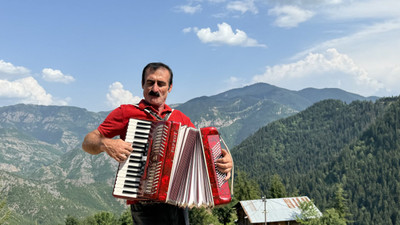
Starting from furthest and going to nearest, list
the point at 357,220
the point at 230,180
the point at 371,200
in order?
the point at 371,200, the point at 357,220, the point at 230,180

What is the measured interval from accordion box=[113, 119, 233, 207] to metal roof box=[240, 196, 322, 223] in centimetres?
7306

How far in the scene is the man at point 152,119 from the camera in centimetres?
559

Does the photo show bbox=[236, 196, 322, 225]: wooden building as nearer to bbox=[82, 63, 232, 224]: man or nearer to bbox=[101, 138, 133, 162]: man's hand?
bbox=[82, 63, 232, 224]: man

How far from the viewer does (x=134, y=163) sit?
17.3 feet

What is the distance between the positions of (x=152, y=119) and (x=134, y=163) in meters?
0.82

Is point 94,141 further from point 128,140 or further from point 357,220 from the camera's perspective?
point 357,220

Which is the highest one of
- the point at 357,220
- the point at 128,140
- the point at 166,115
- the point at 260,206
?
the point at 166,115

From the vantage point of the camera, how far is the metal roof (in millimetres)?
77250

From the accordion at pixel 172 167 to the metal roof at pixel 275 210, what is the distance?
73.1m

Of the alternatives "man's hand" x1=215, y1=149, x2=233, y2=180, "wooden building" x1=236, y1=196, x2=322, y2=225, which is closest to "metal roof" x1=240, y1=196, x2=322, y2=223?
"wooden building" x1=236, y1=196, x2=322, y2=225

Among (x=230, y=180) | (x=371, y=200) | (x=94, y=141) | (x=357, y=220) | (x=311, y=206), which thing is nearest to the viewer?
(x=94, y=141)

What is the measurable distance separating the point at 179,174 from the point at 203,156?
1.51 ft

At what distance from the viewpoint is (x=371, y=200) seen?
19725 cm

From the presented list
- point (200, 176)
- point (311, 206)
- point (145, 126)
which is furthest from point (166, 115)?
point (311, 206)
